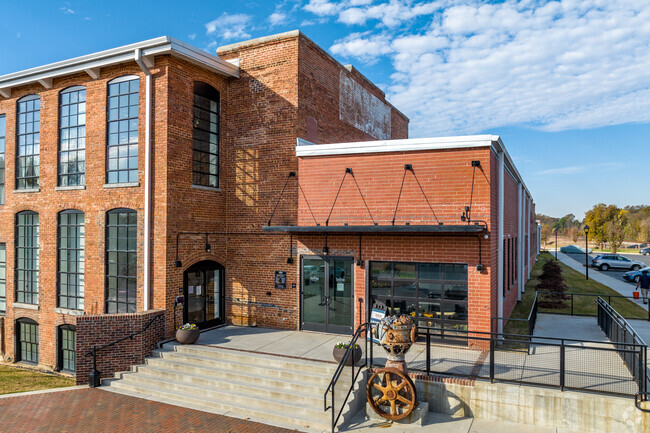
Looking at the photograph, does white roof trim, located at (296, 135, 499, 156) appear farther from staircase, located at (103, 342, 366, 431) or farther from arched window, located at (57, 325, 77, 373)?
arched window, located at (57, 325, 77, 373)

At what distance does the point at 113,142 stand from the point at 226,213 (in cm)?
432

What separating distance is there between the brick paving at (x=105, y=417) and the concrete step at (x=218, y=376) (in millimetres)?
934

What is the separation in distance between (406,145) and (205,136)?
6846mm

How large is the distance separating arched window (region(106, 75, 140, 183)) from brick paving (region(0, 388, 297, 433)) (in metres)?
6.60

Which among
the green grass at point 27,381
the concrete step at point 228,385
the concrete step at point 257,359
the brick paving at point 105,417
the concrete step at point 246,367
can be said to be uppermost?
the concrete step at point 257,359

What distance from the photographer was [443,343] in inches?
481

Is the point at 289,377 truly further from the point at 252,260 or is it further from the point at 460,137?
the point at 460,137

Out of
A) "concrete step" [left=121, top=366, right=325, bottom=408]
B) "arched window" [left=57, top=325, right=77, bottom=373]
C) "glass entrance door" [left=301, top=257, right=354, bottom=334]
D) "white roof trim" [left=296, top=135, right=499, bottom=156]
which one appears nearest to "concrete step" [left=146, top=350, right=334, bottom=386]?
"concrete step" [left=121, top=366, right=325, bottom=408]

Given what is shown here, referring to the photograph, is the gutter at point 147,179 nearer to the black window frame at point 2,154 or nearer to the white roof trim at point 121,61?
the white roof trim at point 121,61

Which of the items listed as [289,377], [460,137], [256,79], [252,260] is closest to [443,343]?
[289,377]

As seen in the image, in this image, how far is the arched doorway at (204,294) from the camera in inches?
554

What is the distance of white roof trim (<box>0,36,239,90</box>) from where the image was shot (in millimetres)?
13094

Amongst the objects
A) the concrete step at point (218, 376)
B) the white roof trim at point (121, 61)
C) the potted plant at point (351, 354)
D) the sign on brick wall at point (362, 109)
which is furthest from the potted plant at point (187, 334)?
the sign on brick wall at point (362, 109)

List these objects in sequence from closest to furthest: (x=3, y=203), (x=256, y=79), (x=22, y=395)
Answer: (x=22, y=395) → (x=256, y=79) → (x=3, y=203)
